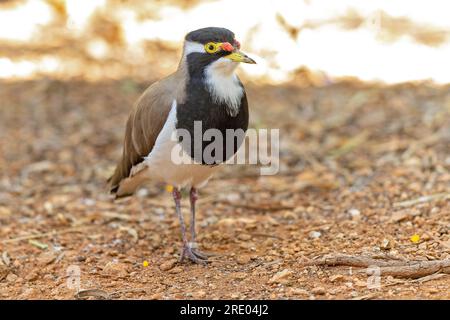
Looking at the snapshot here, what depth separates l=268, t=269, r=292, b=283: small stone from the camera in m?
4.61

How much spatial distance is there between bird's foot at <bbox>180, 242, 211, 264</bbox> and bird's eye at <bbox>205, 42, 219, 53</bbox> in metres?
1.47

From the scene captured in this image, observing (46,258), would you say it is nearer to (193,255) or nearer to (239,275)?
(193,255)

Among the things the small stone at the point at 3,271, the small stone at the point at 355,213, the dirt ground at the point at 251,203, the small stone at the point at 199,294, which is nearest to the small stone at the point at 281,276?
the dirt ground at the point at 251,203

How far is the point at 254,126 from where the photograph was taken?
830 centimetres

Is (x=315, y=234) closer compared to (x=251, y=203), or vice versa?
(x=315, y=234)

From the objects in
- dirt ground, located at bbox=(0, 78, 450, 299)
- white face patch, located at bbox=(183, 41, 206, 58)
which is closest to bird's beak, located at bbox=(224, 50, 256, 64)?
white face patch, located at bbox=(183, 41, 206, 58)

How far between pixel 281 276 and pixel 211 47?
164 centimetres

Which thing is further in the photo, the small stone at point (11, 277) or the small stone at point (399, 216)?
the small stone at point (399, 216)

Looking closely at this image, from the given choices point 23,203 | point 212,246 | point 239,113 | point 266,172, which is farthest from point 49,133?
point 239,113

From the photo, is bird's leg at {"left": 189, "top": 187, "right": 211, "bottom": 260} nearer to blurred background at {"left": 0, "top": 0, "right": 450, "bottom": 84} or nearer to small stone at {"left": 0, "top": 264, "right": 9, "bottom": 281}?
small stone at {"left": 0, "top": 264, "right": 9, "bottom": 281}

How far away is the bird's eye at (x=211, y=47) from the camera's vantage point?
4.98 meters

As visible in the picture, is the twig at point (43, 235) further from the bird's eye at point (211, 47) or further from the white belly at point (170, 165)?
the bird's eye at point (211, 47)

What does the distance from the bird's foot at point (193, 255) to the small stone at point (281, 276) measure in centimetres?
75

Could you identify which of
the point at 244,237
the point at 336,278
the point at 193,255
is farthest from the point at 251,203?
the point at 336,278
